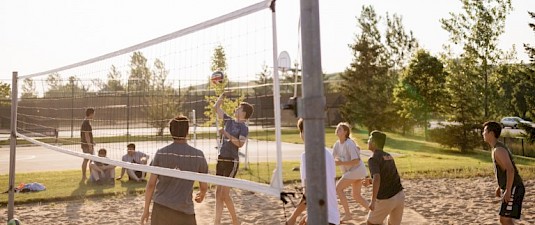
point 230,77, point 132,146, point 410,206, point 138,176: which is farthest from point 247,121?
point 138,176

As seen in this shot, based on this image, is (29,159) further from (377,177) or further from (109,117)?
(377,177)

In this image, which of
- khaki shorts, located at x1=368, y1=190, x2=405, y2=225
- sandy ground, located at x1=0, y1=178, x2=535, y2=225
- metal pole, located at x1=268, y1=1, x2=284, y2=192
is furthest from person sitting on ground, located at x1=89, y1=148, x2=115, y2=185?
metal pole, located at x1=268, y1=1, x2=284, y2=192

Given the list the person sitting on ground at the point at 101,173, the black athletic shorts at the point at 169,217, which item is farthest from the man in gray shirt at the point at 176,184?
the person sitting on ground at the point at 101,173

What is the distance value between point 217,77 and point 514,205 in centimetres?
379

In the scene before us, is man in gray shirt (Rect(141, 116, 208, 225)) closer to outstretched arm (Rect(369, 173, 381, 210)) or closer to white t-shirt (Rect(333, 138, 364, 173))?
outstretched arm (Rect(369, 173, 381, 210))

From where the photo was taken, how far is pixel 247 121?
6074 mm

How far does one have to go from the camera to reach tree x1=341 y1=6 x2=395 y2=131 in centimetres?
3822

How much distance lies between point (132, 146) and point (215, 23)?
24.7 ft

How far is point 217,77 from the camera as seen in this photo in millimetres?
6500

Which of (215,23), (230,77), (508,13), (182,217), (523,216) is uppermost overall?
(508,13)

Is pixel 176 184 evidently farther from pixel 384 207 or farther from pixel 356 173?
pixel 356 173

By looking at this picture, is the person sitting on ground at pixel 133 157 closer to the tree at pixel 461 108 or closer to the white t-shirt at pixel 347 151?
the white t-shirt at pixel 347 151

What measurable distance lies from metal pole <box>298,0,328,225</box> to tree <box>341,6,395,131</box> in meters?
36.3

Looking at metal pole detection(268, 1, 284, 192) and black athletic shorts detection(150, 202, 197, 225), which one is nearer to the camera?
metal pole detection(268, 1, 284, 192)
